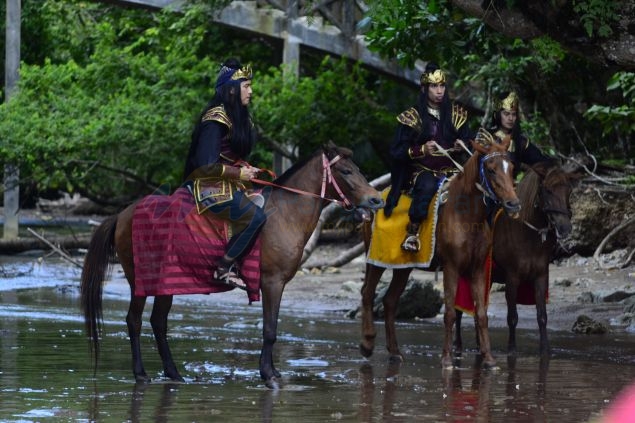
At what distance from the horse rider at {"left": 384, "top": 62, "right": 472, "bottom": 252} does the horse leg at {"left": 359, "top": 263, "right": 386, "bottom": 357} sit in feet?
2.26

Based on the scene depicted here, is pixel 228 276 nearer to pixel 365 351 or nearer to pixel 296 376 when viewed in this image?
pixel 296 376

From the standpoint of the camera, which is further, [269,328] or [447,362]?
[447,362]

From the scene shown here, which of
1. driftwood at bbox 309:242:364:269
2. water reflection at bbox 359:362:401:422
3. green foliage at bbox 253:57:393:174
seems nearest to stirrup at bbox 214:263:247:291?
water reflection at bbox 359:362:401:422

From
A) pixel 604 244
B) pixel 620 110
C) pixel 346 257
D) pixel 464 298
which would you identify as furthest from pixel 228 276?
pixel 346 257

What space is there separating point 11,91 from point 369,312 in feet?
45.9

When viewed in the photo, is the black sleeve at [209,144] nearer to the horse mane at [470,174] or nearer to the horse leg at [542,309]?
the horse mane at [470,174]

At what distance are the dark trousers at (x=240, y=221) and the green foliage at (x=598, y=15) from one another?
3.70 meters

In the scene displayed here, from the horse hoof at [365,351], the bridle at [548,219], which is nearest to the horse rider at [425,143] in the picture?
the bridle at [548,219]

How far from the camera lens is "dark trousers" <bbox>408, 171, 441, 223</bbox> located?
1202cm

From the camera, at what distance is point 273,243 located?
10.3m

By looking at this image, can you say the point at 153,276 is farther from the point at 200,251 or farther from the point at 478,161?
the point at 478,161

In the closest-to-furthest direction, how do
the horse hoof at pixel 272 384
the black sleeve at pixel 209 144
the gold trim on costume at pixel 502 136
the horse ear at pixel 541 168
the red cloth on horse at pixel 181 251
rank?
the horse hoof at pixel 272 384
the red cloth on horse at pixel 181 251
the black sleeve at pixel 209 144
the horse ear at pixel 541 168
the gold trim on costume at pixel 502 136

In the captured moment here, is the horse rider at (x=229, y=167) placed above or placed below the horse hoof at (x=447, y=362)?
above

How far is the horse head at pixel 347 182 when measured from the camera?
10656mm
